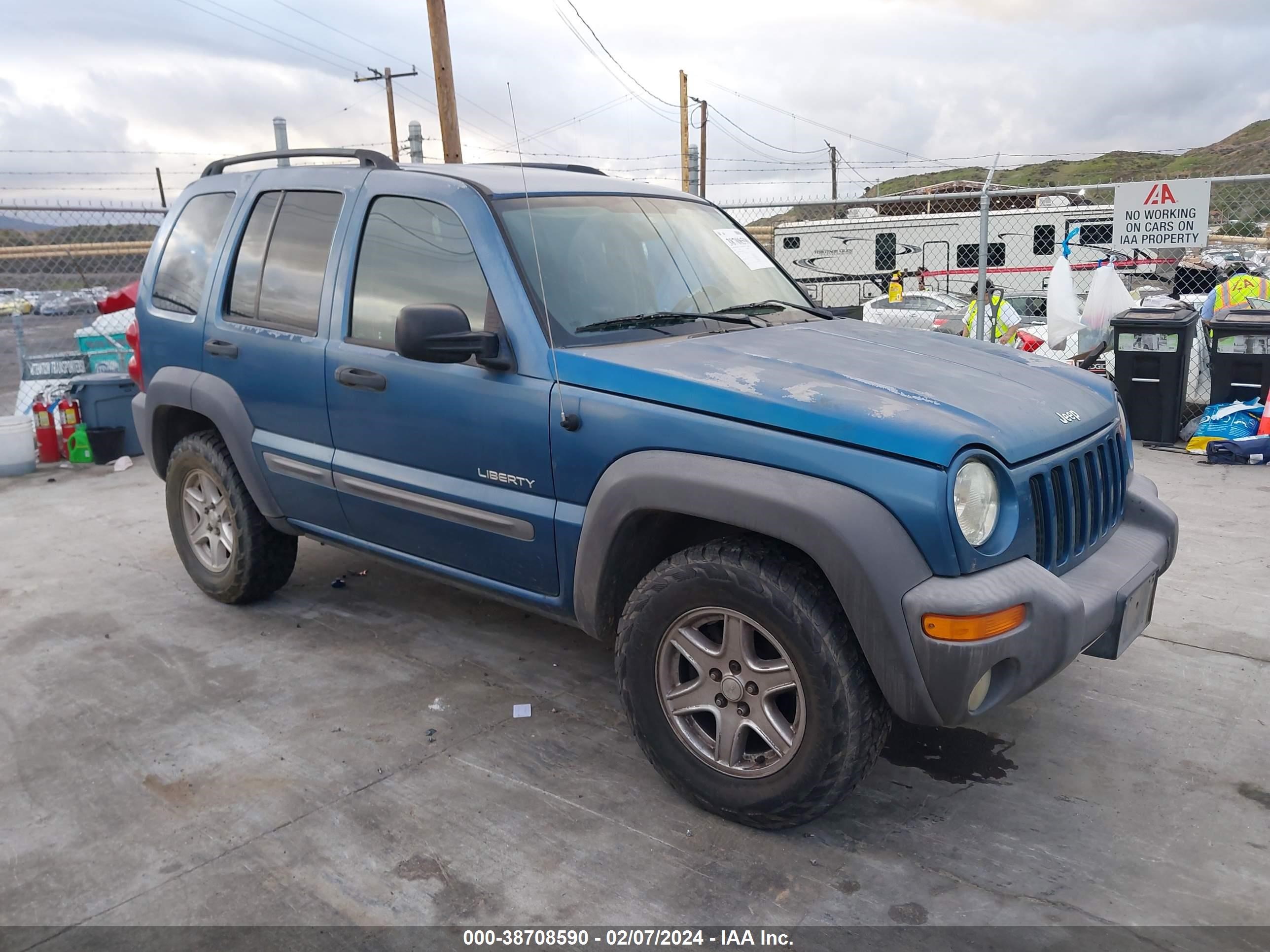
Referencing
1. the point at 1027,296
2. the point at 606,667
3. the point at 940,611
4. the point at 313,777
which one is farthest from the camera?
the point at 1027,296

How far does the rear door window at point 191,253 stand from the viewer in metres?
4.53

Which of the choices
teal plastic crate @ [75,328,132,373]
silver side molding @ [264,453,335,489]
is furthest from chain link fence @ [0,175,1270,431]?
silver side molding @ [264,453,335,489]

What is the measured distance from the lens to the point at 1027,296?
17.8 metres

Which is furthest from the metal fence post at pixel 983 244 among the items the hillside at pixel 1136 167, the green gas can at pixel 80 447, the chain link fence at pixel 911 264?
the hillside at pixel 1136 167

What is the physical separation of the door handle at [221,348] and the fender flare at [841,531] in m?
2.37

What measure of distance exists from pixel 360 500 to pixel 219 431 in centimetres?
106

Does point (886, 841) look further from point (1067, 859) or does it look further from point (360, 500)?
point (360, 500)

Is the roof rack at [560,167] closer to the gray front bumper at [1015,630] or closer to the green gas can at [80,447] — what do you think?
the gray front bumper at [1015,630]

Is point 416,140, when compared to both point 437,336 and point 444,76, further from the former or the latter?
point 437,336

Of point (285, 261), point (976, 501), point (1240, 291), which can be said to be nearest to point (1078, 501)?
point (976, 501)

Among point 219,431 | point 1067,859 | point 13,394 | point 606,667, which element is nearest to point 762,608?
point 1067,859

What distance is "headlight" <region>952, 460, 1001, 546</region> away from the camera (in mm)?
2516

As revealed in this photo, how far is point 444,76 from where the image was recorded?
1322cm

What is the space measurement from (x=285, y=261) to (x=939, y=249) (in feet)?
59.6
